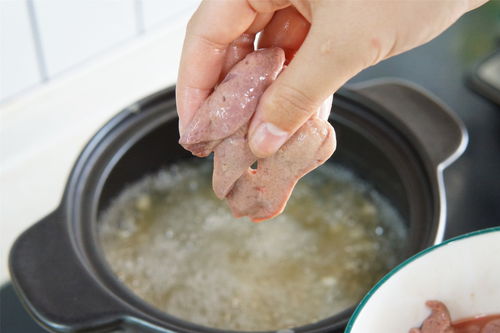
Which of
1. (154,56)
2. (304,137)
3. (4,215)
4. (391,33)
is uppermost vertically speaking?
(391,33)

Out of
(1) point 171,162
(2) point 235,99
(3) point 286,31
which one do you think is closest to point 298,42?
(3) point 286,31

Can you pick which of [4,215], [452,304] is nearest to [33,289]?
[4,215]

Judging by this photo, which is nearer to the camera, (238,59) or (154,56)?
(238,59)

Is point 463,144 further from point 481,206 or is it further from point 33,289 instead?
point 33,289

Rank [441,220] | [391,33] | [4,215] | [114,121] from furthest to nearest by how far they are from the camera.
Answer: [4,215], [114,121], [441,220], [391,33]

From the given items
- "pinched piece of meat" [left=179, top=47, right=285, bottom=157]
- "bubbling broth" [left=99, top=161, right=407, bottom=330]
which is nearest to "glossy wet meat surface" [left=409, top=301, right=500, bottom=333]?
"bubbling broth" [left=99, top=161, right=407, bottom=330]

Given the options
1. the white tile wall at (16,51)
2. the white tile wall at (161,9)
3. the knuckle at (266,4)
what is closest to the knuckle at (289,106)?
the knuckle at (266,4)
